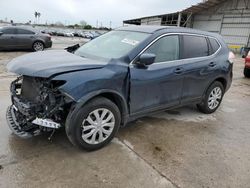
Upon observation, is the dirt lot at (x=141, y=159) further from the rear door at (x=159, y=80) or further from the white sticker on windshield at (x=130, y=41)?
the white sticker on windshield at (x=130, y=41)

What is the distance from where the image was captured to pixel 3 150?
3105 mm

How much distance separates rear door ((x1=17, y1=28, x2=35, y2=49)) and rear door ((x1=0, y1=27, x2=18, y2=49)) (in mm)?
200

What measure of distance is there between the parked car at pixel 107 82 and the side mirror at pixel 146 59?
0.04 ft

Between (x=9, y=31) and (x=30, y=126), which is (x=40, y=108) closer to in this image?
(x=30, y=126)

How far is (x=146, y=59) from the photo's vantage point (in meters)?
3.28

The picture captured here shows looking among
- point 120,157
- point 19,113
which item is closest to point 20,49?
point 19,113

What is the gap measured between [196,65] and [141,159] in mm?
2003

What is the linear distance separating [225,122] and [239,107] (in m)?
1.27

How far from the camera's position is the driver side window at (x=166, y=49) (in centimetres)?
364

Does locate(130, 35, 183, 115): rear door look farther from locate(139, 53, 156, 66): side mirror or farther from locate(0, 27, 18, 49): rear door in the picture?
locate(0, 27, 18, 49): rear door

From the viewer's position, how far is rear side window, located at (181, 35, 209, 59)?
408 centimetres

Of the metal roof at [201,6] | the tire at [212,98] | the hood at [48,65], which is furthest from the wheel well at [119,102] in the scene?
the metal roof at [201,6]

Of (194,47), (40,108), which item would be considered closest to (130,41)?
(194,47)

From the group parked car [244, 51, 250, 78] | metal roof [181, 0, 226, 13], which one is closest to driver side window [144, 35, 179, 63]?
parked car [244, 51, 250, 78]
